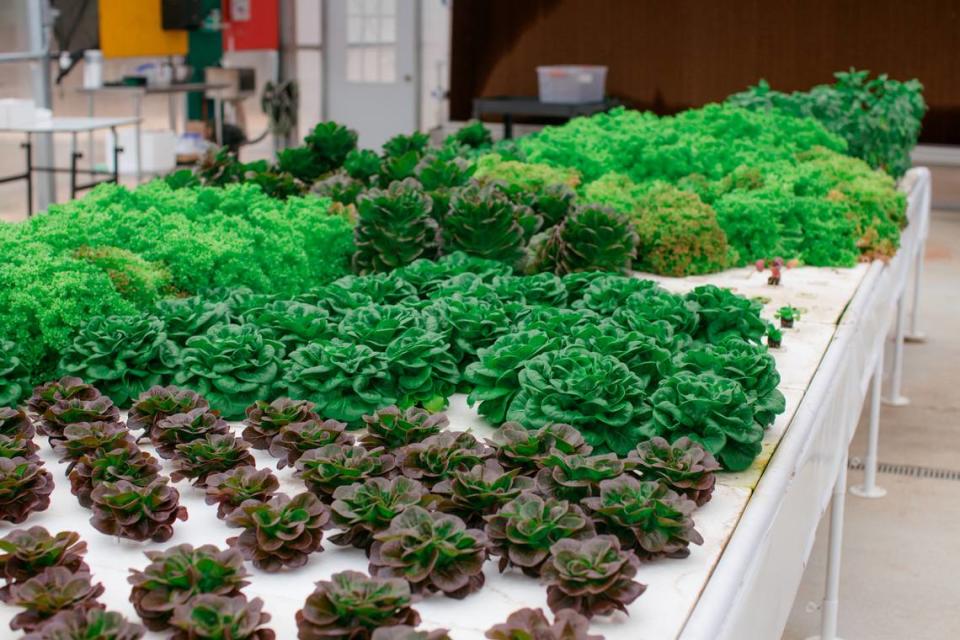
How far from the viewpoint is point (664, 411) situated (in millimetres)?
1937

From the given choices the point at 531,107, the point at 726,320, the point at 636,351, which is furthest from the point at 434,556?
the point at 531,107

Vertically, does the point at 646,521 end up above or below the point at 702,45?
below

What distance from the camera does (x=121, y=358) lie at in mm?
2189

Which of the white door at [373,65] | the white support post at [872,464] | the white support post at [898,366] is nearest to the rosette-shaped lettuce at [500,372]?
the white support post at [872,464]

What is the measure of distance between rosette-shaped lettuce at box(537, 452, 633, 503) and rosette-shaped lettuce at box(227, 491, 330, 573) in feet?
1.08

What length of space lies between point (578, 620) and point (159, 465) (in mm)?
824

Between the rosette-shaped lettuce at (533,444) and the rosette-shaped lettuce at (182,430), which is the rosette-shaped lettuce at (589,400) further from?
the rosette-shaped lettuce at (182,430)

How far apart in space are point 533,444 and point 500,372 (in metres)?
0.34

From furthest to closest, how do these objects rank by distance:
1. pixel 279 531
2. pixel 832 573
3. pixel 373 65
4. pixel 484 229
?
pixel 373 65 → pixel 832 573 → pixel 484 229 → pixel 279 531

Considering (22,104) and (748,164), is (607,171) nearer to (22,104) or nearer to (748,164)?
(748,164)

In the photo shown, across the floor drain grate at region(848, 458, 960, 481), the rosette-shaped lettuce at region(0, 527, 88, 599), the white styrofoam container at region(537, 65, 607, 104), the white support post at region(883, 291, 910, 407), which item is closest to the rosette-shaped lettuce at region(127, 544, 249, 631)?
the rosette-shaped lettuce at region(0, 527, 88, 599)

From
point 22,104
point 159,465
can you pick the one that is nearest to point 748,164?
point 159,465

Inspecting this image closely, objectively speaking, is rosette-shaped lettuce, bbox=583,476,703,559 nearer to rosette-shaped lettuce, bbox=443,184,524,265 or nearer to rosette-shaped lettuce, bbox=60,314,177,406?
rosette-shaped lettuce, bbox=60,314,177,406

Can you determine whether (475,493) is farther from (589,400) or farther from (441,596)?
(589,400)
